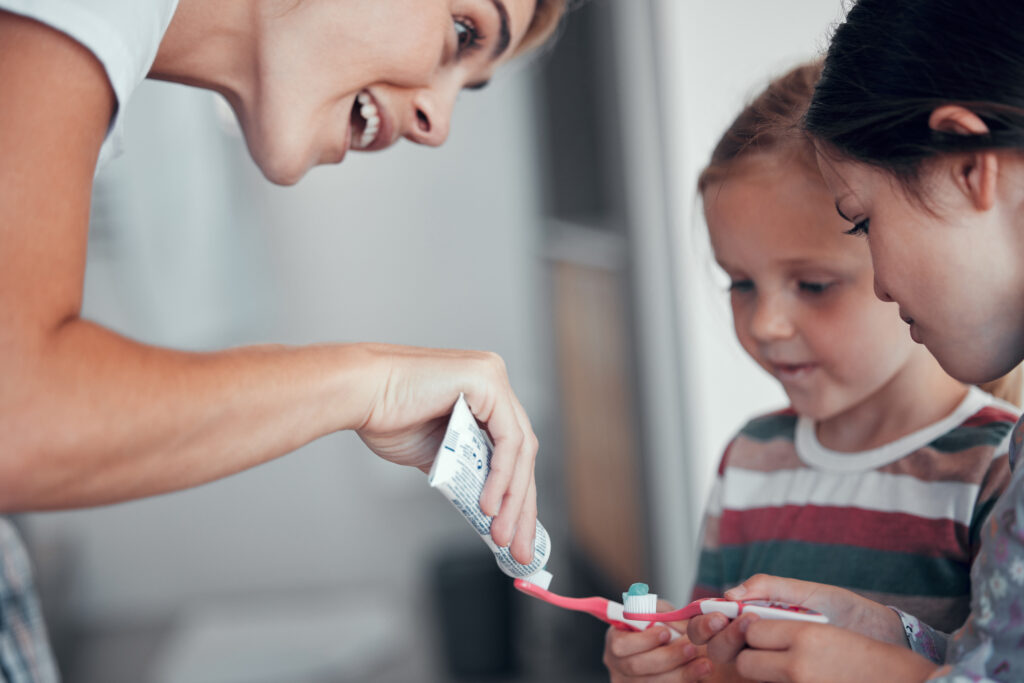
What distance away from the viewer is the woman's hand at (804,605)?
0.63m

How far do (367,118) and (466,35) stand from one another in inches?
4.9

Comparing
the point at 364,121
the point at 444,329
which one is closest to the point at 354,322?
the point at 444,329

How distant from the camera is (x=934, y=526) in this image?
0.75 m

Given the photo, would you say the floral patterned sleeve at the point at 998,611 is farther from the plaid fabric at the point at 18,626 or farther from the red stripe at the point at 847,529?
the plaid fabric at the point at 18,626

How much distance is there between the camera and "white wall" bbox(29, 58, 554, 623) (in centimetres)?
289

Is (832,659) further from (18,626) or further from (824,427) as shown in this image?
(18,626)

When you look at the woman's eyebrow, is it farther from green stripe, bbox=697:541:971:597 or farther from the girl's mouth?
green stripe, bbox=697:541:971:597

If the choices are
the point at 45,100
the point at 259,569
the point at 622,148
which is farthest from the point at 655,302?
the point at 259,569

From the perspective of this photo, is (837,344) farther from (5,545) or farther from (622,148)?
(622,148)

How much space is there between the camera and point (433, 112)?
0.90 meters

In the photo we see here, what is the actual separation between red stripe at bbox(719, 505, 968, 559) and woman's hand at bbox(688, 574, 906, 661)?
0.11 m

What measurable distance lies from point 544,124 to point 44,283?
8.03ft

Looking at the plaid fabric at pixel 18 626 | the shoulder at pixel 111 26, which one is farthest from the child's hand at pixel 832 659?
the plaid fabric at pixel 18 626

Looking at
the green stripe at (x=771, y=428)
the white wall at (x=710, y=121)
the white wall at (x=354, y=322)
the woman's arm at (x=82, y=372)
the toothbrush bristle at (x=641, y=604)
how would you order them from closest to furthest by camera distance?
the woman's arm at (x=82, y=372)
the toothbrush bristle at (x=641, y=604)
the green stripe at (x=771, y=428)
the white wall at (x=710, y=121)
the white wall at (x=354, y=322)
